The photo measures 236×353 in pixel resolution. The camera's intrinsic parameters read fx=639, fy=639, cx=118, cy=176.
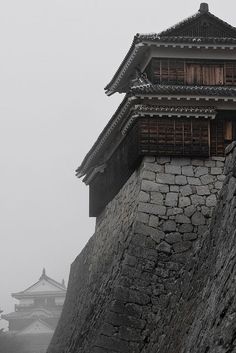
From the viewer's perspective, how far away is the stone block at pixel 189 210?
612 inches

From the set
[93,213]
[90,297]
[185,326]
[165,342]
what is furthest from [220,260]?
[93,213]

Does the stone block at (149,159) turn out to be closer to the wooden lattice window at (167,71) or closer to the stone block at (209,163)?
the stone block at (209,163)

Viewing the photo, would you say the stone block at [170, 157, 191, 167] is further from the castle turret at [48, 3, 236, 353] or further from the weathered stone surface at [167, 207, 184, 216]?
the weathered stone surface at [167, 207, 184, 216]

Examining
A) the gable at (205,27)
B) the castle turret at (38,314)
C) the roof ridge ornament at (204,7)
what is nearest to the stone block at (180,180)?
the gable at (205,27)

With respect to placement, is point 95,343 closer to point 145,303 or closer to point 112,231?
point 145,303

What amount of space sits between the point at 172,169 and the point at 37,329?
42.7 metres

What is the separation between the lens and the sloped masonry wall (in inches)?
555

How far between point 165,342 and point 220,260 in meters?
Answer: 2.41

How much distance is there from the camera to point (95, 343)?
548 inches

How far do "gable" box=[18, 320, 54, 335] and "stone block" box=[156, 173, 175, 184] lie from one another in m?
41.8

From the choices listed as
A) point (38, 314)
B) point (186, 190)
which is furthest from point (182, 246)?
point (38, 314)

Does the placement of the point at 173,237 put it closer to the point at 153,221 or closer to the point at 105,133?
the point at 153,221

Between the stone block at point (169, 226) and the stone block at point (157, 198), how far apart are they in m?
0.51

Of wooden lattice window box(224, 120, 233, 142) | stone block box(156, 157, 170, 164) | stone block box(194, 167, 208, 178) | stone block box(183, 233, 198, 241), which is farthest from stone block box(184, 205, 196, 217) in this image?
wooden lattice window box(224, 120, 233, 142)
